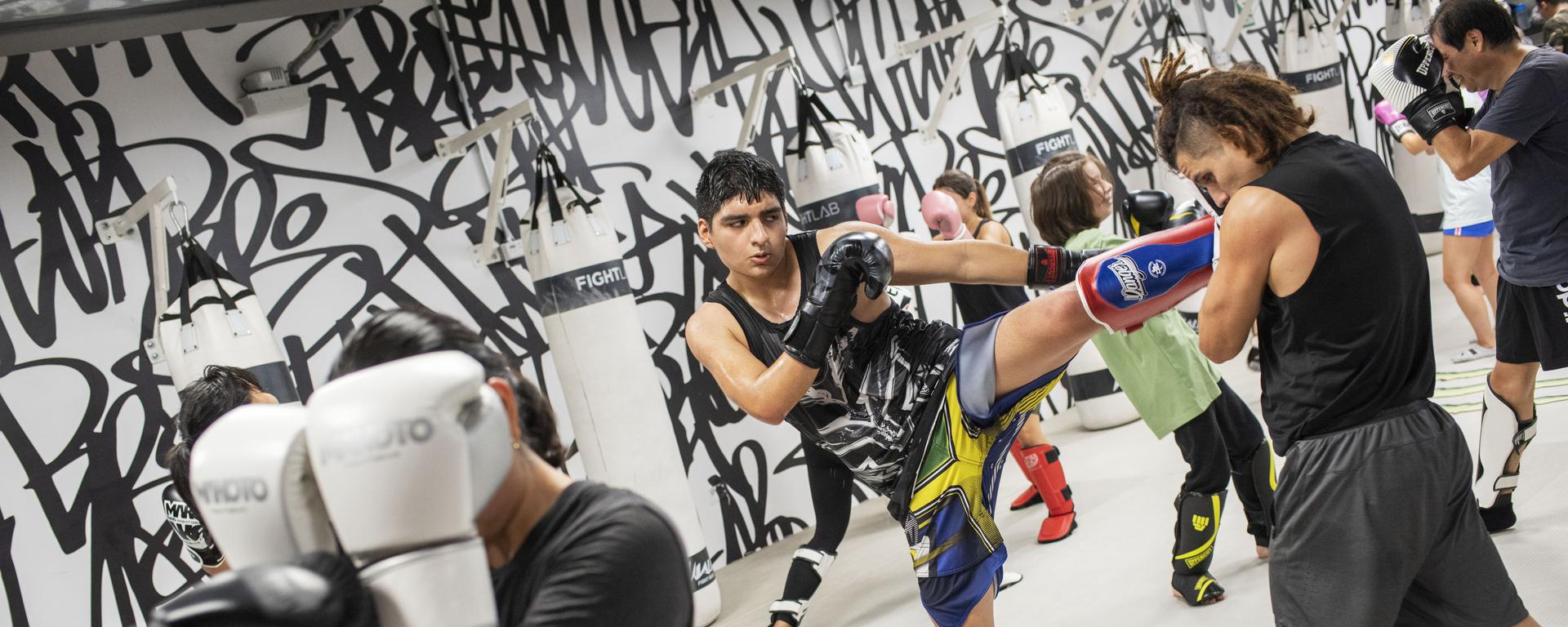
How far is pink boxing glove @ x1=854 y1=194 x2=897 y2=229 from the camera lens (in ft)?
14.5

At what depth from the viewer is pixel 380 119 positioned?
14.4ft

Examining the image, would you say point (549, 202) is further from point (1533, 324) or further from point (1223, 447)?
point (1533, 324)

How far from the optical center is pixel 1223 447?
10.3ft

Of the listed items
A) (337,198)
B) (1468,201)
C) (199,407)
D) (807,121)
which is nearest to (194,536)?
(199,407)

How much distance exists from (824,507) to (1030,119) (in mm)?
2456

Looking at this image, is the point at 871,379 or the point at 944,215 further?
the point at 944,215

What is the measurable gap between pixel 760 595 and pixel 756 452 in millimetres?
899

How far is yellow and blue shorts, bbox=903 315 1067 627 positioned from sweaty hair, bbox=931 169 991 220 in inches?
99.1

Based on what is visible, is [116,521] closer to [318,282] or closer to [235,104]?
[318,282]

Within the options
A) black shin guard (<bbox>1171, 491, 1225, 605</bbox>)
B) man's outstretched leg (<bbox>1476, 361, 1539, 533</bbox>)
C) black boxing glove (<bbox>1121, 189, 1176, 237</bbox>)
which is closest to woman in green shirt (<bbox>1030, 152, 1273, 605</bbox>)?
black shin guard (<bbox>1171, 491, 1225, 605</bbox>)

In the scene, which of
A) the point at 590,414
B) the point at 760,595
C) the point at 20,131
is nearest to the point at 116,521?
the point at 20,131

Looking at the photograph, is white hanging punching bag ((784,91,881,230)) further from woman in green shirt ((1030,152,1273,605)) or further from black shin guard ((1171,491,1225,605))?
black shin guard ((1171,491,1225,605))

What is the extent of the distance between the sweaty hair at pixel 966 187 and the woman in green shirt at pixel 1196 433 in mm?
1607

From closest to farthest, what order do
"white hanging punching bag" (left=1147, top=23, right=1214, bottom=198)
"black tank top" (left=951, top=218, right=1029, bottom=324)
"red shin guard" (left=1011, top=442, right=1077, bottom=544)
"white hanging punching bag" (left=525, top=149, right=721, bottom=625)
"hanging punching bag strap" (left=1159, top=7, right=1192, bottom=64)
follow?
1. "white hanging punching bag" (left=525, top=149, right=721, bottom=625)
2. "red shin guard" (left=1011, top=442, right=1077, bottom=544)
3. "black tank top" (left=951, top=218, right=1029, bottom=324)
4. "white hanging punching bag" (left=1147, top=23, right=1214, bottom=198)
5. "hanging punching bag strap" (left=1159, top=7, right=1192, bottom=64)
